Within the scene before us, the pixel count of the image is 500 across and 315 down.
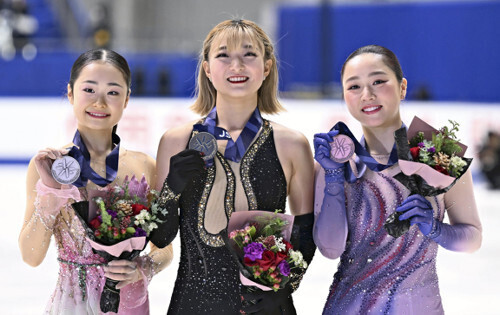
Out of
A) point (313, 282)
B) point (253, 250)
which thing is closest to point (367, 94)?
point (253, 250)

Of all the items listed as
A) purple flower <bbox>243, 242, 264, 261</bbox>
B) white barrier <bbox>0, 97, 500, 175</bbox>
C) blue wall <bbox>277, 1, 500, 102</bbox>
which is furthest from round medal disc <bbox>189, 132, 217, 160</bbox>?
blue wall <bbox>277, 1, 500, 102</bbox>

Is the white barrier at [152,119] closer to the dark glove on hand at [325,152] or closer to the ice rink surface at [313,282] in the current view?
the ice rink surface at [313,282]

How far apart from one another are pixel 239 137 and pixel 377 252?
66 centimetres

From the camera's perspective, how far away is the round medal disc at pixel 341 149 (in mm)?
→ 2451

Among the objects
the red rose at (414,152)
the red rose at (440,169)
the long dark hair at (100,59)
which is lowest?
the red rose at (440,169)

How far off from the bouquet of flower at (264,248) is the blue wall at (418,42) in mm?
13974

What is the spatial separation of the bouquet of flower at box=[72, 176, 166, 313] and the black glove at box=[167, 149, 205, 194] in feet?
0.28

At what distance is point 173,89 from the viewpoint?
1344cm

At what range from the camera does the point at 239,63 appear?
8.43 feet

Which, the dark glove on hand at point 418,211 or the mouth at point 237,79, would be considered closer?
the dark glove on hand at point 418,211

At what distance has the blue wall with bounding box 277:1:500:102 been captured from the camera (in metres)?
16.9

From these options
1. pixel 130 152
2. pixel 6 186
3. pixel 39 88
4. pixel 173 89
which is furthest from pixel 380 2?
pixel 130 152

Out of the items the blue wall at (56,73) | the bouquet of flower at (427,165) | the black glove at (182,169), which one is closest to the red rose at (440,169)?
the bouquet of flower at (427,165)

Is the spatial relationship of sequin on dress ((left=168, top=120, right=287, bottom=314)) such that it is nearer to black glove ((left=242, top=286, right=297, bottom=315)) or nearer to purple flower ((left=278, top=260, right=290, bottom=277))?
black glove ((left=242, top=286, right=297, bottom=315))
